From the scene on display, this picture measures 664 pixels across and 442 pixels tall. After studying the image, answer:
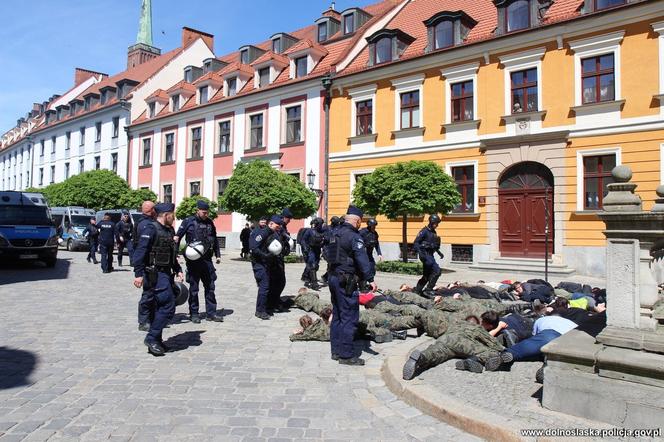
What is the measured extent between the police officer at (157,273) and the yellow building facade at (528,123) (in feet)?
45.1

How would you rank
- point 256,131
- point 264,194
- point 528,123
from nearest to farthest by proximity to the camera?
1. point 528,123
2. point 264,194
3. point 256,131

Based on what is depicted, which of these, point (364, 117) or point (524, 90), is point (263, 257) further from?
point (364, 117)

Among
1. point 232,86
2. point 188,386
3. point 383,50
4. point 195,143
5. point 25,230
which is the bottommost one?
point 188,386

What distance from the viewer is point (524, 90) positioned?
716 inches

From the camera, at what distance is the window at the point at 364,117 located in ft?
74.2

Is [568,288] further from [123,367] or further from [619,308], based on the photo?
[123,367]

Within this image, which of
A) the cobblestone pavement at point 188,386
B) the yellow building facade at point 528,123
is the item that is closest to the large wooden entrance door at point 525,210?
the yellow building facade at point 528,123

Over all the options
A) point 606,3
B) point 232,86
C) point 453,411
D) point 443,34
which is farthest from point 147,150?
point 453,411

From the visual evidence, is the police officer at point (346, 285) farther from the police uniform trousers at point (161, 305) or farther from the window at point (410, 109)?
the window at point (410, 109)

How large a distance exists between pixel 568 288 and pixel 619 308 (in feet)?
23.1

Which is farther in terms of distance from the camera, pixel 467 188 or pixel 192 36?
pixel 192 36

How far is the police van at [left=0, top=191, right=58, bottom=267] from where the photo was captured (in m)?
15.3

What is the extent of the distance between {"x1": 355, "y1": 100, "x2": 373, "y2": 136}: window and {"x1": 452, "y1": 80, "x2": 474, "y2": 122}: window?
4.06 metres

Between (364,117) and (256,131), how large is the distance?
7.46 m
